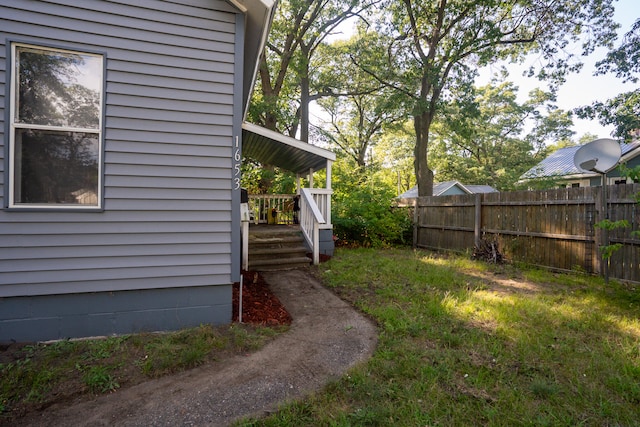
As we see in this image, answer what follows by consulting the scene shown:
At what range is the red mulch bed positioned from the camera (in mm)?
3790

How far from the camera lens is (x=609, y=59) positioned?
13.0m

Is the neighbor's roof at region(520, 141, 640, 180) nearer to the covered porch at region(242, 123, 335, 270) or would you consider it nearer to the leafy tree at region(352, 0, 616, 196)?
the leafy tree at region(352, 0, 616, 196)

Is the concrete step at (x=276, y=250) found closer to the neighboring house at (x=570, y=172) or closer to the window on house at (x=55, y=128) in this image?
the window on house at (x=55, y=128)

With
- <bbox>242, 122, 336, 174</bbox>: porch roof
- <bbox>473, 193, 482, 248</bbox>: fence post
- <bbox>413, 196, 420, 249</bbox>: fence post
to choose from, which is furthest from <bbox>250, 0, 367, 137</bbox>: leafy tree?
<bbox>473, 193, 482, 248</bbox>: fence post

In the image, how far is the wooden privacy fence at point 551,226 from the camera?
5309 mm

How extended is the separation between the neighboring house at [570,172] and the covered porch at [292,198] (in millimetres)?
12838

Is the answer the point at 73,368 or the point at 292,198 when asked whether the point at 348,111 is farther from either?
the point at 73,368

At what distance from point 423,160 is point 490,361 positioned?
1111 centimetres

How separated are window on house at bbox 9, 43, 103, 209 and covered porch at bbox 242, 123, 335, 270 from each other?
3136 millimetres

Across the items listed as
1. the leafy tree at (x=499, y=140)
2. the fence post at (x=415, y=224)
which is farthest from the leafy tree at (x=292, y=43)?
the leafy tree at (x=499, y=140)

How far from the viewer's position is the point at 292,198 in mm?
10328

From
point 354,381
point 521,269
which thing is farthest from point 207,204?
point 521,269

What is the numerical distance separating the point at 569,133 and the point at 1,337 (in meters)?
39.5

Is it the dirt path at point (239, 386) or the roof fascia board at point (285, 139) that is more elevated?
the roof fascia board at point (285, 139)
